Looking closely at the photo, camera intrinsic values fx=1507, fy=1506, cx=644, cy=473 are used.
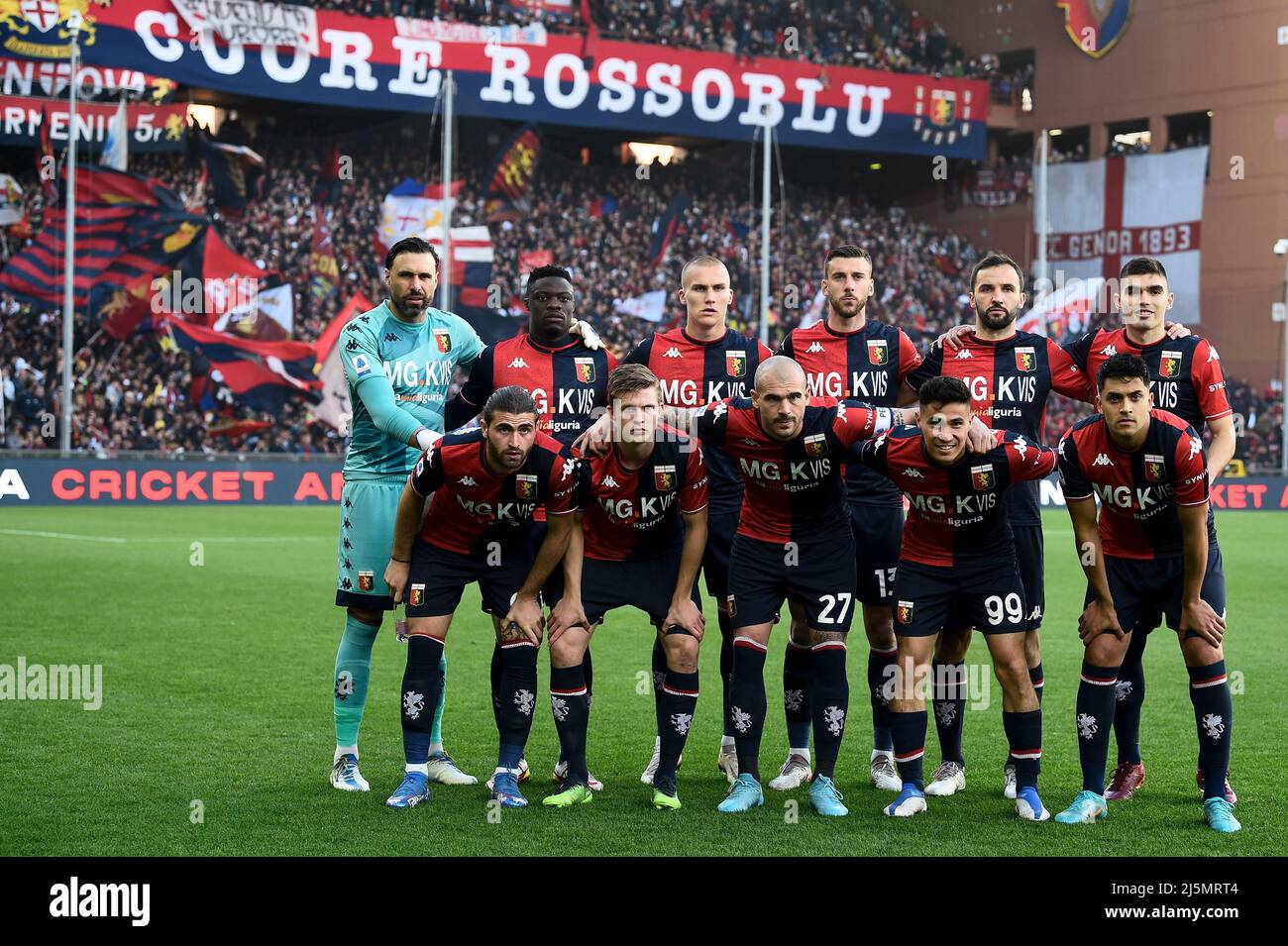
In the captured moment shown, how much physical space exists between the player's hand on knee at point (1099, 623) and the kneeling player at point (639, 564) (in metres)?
1.70

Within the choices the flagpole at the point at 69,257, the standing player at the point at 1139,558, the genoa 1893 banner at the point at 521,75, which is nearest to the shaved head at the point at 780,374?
the standing player at the point at 1139,558

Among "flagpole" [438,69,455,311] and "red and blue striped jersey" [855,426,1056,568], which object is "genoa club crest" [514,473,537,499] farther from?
"flagpole" [438,69,455,311]

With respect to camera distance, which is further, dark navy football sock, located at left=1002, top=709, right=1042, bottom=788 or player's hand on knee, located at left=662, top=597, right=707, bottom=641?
player's hand on knee, located at left=662, top=597, right=707, bottom=641

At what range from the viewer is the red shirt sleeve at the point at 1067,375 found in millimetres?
7418

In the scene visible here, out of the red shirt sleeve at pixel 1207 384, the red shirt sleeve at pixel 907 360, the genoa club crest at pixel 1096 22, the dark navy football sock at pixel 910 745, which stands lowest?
the dark navy football sock at pixel 910 745

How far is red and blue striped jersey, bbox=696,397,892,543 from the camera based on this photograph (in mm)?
6668

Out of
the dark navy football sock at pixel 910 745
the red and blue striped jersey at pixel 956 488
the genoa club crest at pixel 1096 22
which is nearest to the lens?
the red and blue striped jersey at pixel 956 488

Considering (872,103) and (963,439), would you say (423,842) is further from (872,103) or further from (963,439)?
(872,103)

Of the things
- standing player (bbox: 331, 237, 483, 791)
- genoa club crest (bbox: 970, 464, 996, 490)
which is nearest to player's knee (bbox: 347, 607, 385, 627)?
standing player (bbox: 331, 237, 483, 791)

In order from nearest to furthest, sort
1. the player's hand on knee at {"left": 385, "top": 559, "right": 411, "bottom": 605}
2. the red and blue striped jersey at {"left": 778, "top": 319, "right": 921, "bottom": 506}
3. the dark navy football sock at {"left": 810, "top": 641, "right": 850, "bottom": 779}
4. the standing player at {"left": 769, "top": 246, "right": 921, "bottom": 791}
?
the dark navy football sock at {"left": 810, "top": 641, "right": 850, "bottom": 779} < the player's hand on knee at {"left": 385, "top": 559, "right": 411, "bottom": 605} < the standing player at {"left": 769, "top": 246, "right": 921, "bottom": 791} < the red and blue striped jersey at {"left": 778, "top": 319, "right": 921, "bottom": 506}

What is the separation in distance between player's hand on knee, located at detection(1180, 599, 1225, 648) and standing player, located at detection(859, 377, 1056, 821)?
0.68 metres

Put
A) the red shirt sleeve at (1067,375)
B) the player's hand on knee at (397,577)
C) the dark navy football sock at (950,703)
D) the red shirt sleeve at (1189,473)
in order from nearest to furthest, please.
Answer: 1. the red shirt sleeve at (1189,473)
2. the player's hand on knee at (397,577)
3. the dark navy football sock at (950,703)
4. the red shirt sleeve at (1067,375)

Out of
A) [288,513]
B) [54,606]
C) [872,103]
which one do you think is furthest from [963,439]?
[872,103]

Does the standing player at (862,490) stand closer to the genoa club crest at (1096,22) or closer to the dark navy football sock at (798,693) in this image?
the dark navy football sock at (798,693)
